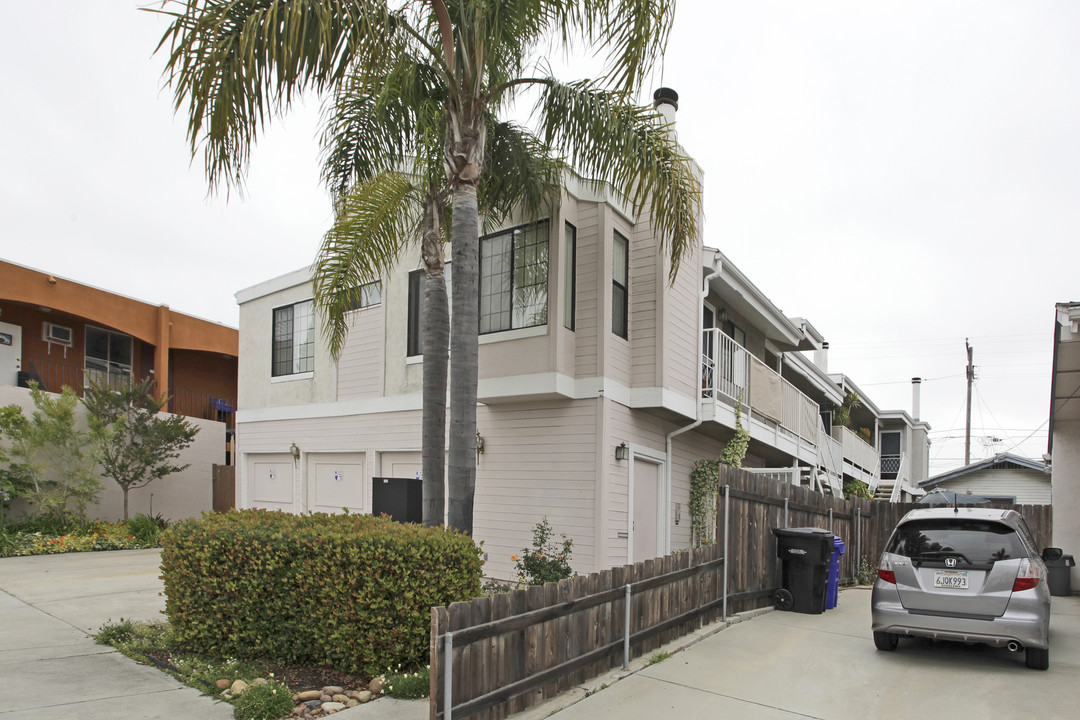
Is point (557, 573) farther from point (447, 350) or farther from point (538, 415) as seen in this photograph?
point (447, 350)

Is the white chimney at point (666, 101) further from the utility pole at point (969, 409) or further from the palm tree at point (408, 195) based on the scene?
the utility pole at point (969, 409)

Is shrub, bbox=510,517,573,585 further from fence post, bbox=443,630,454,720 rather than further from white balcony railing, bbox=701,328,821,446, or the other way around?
fence post, bbox=443,630,454,720

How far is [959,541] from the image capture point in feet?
22.9

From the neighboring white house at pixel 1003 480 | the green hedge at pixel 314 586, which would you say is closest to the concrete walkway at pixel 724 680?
the green hedge at pixel 314 586

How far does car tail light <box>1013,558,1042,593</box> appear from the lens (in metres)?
6.61

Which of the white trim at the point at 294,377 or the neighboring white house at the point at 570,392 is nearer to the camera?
the neighboring white house at the point at 570,392

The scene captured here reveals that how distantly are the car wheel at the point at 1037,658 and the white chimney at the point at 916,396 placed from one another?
104ft

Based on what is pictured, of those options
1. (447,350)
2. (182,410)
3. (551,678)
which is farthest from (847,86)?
(182,410)

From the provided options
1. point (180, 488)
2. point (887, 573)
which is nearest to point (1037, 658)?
point (887, 573)

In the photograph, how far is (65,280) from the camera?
19.6 meters

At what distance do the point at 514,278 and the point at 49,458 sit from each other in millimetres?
12148

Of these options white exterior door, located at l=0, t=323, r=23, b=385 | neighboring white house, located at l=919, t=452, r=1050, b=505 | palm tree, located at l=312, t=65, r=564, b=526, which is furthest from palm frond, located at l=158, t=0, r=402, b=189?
neighboring white house, located at l=919, t=452, r=1050, b=505

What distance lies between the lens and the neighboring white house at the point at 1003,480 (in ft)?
94.2

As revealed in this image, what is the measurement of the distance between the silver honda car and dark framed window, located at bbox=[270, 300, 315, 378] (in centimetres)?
1167
